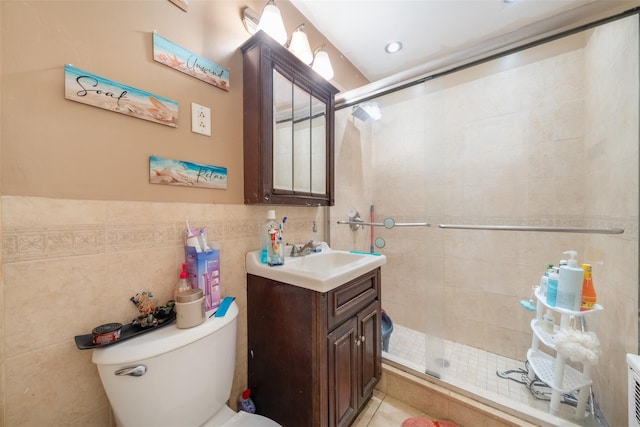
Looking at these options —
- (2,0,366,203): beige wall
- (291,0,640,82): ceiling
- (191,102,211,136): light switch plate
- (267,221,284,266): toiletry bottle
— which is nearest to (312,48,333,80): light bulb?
(291,0,640,82): ceiling

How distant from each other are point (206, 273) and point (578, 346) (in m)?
1.71

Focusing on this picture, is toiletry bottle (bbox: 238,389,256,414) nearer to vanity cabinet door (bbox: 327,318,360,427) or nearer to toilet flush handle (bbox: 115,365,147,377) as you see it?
vanity cabinet door (bbox: 327,318,360,427)

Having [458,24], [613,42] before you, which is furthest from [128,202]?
[613,42]

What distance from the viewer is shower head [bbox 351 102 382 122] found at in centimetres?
189

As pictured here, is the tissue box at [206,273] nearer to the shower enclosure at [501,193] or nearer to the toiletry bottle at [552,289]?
the shower enclosure at [501,193]

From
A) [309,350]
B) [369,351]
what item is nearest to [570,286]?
[369,351]

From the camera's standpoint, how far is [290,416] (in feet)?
3.16

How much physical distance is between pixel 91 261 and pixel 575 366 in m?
2.42

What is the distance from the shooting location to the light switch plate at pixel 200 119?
916mm

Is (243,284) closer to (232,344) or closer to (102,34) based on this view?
(232,344)

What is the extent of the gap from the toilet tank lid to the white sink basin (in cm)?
28

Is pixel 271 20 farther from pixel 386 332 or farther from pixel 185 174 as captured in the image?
pixel 386 332

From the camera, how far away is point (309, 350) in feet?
2.92

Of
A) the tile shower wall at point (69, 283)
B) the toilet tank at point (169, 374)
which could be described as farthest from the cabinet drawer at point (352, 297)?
the tile shower wall at point (69, 283)
